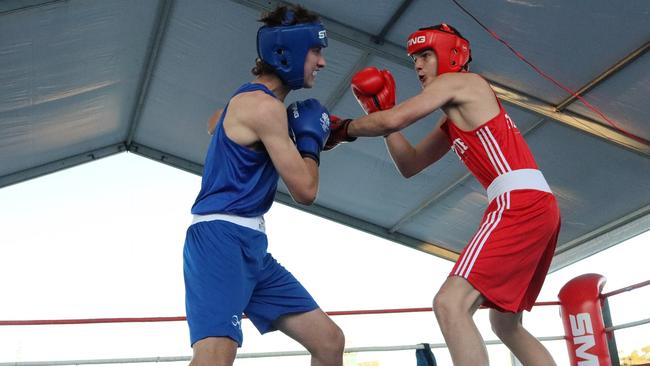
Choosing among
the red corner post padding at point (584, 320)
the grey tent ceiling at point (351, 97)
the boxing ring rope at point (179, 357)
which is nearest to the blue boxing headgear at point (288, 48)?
the boxing ring rope at point (179, 357)

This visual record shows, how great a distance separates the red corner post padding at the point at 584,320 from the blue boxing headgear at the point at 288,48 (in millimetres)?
2310

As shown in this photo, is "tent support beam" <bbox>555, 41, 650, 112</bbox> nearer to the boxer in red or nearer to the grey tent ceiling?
the grey tent ceiling

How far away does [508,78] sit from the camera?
5.50 metres

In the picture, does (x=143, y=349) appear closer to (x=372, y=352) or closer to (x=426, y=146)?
(x=372, y=352)

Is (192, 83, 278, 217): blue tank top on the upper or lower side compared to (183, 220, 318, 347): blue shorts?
upper

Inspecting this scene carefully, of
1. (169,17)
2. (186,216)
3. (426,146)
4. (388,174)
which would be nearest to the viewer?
(426,146)

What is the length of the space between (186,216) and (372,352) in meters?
8.80

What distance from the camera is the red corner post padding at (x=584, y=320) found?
11.6ft

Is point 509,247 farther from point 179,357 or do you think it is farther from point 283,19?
point 179,357

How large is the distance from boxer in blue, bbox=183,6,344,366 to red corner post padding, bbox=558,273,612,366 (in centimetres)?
198

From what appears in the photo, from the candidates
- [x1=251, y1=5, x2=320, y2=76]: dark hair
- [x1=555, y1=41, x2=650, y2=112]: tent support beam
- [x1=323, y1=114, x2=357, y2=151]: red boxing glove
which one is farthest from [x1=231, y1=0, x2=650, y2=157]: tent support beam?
[x1=251, y1=5, x2=320, y2=76]: dark hair

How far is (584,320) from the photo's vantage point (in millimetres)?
3635

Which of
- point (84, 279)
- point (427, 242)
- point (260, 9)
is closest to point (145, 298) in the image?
point (84, 279)

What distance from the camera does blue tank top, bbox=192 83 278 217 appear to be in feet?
6.19
